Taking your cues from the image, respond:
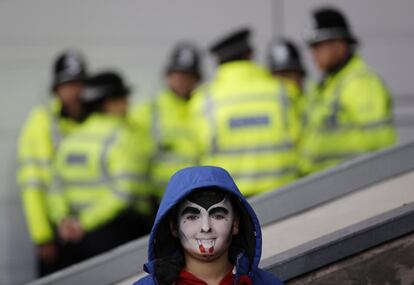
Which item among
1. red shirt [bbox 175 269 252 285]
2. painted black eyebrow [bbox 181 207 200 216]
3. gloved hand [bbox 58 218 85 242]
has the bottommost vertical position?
gloved hand [bbox 58 218 85 242]

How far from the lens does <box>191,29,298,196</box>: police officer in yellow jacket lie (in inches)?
292

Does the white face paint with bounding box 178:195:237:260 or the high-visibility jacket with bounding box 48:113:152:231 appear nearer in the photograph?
the white face paint with bounding box 178:195:237:260

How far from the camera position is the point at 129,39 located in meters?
9.50

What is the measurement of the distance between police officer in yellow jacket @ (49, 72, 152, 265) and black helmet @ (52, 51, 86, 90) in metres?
0.29

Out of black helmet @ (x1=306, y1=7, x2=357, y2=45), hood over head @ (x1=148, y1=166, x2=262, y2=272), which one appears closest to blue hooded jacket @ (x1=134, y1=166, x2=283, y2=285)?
hood over head @ (x1=148, y1=166, x2=262, y2=272)

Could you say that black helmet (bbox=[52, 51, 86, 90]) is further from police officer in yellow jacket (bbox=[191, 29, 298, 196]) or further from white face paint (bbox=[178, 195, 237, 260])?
white face paint (bbox=[178, 195, 237, 260])

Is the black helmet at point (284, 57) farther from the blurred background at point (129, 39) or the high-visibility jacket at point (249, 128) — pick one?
the high-visibility jacket at point (249, 128)

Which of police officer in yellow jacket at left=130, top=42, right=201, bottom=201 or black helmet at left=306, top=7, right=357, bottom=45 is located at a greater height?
black helmet at left=306, top=7, right=357, bottom=45

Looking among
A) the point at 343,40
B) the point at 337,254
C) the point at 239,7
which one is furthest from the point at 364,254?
the point at 239,7

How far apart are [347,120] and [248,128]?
527mm

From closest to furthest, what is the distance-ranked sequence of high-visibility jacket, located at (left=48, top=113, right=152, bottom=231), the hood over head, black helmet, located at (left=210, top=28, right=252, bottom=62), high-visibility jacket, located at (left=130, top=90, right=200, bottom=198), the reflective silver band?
the hood over head → black helmet, located at (left=210, top=28, right=252, bottom=62) → high-visibility jacket, located at (left=48, top=113, right=152, bottom=231) → high-visibility jacket, located at (left=130, top=90, right=200, bottom=198) → the reflective silver band

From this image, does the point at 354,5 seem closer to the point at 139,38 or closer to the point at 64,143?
the point at 139,38

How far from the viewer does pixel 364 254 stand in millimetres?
4746

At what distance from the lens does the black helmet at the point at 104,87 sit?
873cm
